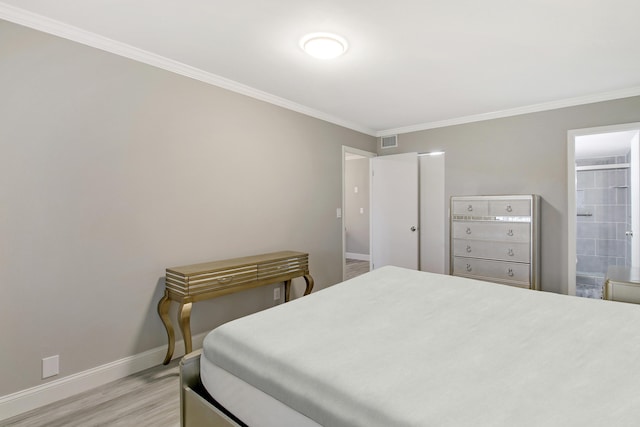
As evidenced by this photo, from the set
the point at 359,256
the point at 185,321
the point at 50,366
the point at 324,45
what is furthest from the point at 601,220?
the point at 50,366

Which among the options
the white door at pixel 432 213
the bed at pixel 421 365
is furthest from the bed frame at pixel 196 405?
the white door at pixel 432 213

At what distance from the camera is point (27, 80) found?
2.03 metres

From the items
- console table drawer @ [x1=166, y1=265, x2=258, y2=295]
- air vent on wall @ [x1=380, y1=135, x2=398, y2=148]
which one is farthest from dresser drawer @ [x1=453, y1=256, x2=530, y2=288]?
console table drawer @ [x1=166, y1=265, x2=258, y2=295]

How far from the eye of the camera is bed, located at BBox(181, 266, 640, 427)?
0.87m

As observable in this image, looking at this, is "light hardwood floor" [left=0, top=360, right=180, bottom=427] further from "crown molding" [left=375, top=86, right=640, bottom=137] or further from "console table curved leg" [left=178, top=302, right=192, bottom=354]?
"crown molding" [left=375, top=86, right=640, bottom=137]

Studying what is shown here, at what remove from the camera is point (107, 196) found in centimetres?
235

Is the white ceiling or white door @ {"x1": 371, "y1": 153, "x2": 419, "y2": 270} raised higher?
the white ceiling

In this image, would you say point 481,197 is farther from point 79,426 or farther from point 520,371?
point 79,426

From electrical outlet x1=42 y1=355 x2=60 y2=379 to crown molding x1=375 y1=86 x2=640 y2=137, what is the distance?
4597 mm

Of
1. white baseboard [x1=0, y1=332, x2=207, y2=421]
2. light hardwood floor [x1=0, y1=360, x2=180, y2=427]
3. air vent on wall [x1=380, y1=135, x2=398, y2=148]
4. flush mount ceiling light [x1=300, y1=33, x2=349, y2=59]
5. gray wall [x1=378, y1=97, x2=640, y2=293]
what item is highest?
flush mount ceiling light [x1=300, y1=33, x2=349, y2=59]

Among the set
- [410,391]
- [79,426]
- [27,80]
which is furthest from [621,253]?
[27,80]

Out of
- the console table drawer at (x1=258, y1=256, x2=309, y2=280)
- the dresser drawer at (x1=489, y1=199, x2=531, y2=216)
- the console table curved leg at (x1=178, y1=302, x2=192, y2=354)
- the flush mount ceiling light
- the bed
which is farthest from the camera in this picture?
the dresser drawer at (x1=489, y1=199, x2=531, y2=216)

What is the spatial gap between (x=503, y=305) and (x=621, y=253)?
203 inches

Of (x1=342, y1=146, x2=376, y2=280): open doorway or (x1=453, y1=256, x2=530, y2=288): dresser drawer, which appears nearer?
(x1=453, y1=256, x2=530, y2=288): dresser drawer
